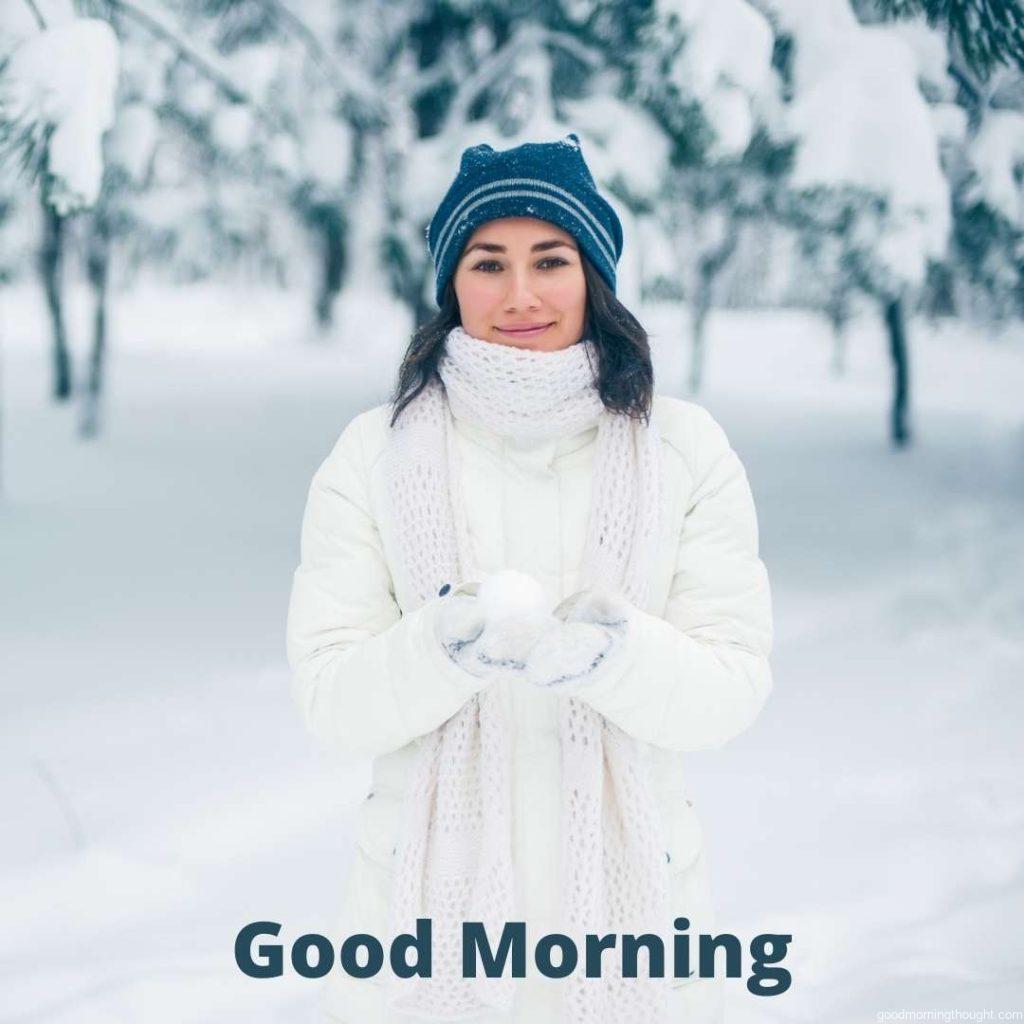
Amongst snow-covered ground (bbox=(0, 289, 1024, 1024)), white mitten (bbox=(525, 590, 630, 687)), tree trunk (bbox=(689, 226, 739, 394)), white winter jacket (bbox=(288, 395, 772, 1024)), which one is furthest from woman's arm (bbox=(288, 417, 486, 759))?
tree trunk (bbox=(689, 226, 739, 394))

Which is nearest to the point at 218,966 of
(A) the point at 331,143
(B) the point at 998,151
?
(B) the point at 998,151

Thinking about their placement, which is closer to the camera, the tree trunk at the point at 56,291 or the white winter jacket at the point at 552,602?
the white winter jacket at the point at 552,602

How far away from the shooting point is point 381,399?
7.16 feet

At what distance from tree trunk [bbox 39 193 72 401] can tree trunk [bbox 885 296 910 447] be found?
351 inches

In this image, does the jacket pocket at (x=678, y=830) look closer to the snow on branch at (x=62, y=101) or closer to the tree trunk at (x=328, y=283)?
the snow on branch at (x=62, y=101)

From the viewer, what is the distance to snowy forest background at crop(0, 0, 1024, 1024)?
3.26 metres

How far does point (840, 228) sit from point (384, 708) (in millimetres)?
4830

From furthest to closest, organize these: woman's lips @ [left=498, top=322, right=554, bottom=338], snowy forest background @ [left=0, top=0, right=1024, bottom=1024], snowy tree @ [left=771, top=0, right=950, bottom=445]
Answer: snowy tree @ [left=771, top=0, right=950, bottom=445], snowy forest background @ [left=0, top=0, right=1024, bottom=1024], woman's lips @ [left=498, top=322, right=554, bottom=338]

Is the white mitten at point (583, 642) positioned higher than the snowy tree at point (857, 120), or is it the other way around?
the snowy tree at point (857, 120)

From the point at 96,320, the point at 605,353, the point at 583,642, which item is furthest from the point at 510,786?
the point at 96,320

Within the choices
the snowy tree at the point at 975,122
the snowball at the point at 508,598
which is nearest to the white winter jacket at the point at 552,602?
the snowball at the point at 508,598

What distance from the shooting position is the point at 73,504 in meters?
9.45

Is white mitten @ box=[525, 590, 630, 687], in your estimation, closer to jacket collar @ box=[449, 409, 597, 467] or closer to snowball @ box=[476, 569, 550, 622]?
snowball @ box=[476, 569, 550, 622]

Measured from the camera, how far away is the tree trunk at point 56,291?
39.9ft
